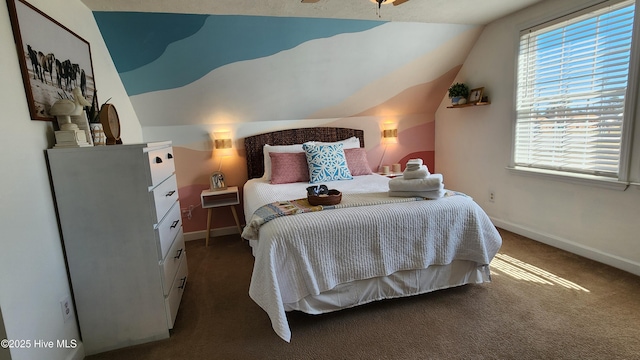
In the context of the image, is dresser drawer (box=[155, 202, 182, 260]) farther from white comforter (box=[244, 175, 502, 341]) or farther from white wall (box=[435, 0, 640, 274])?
white wall (box=[435, 0, 640, 274])

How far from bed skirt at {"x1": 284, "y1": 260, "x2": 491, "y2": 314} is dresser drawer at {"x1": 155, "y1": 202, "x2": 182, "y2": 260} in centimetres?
83

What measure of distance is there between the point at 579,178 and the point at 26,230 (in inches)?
147

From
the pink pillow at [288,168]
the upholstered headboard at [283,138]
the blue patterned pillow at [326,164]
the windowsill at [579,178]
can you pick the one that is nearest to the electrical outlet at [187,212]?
the upholstered headboard at [283,138]

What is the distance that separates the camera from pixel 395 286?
6.81 ft

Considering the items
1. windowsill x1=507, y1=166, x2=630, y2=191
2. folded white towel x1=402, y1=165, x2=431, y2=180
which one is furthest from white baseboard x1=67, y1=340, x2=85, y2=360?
windowsill x1=507, y1=166, x2=630, y2=191

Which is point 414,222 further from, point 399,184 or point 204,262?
point 204,262

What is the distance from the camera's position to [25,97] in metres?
1.52

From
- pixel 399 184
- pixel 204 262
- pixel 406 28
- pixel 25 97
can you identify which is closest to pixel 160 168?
pixel 25 97

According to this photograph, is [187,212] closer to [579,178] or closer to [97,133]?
[97,133]

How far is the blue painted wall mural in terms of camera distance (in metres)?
2.79

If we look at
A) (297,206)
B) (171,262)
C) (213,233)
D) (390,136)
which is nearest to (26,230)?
(171,262)

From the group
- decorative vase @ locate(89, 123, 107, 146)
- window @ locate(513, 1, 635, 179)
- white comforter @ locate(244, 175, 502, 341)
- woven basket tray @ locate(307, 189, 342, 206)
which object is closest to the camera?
white comforter @ locate(244, 175, 502, 341)

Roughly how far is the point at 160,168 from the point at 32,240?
2.39 ft

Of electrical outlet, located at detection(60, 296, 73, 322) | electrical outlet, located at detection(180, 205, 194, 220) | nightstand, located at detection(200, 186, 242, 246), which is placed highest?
nightstand, located at detection(200, 186, 242, 246)
